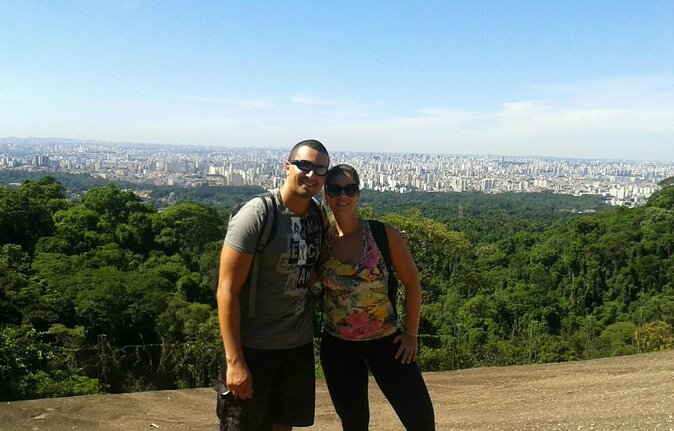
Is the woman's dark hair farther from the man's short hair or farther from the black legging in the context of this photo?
the black legging

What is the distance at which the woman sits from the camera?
2.05m

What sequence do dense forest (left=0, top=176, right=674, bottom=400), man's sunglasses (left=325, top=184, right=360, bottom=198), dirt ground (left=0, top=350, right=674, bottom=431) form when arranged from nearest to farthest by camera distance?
1. man's sunglasses (left=325, top=184, right=360, bottom=198)
2. dirt ground (left=0, top=350, right=674, bottom=431)
3. dense forest (left=0, top=176, right=674, bottom=400)

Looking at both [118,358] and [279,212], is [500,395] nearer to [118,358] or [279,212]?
[279,212]

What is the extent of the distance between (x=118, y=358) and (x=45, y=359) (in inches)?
39.5

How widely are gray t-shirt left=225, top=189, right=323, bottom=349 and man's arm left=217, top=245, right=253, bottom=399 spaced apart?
0.13 feet

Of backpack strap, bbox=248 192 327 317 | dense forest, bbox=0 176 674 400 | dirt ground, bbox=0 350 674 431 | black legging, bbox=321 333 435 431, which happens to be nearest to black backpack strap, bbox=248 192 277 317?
backpack strap, bbox=248 192 327 317

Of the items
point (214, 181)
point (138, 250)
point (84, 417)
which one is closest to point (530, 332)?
point (138, 250)

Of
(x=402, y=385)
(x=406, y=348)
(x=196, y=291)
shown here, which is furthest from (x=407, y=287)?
(x=196, y=291)

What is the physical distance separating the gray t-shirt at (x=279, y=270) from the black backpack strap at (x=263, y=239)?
1cm

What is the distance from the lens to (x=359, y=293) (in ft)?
6.75

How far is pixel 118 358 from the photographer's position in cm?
854

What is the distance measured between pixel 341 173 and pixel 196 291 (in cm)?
1750

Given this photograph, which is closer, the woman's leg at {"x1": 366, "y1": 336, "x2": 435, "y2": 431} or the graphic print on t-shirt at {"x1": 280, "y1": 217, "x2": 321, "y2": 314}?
the graphic print on t-shirt at {"x1": 280, "y1": 217, "x2": 321, "y2": 314}

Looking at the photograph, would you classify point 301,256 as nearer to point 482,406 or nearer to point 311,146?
point 311,146
